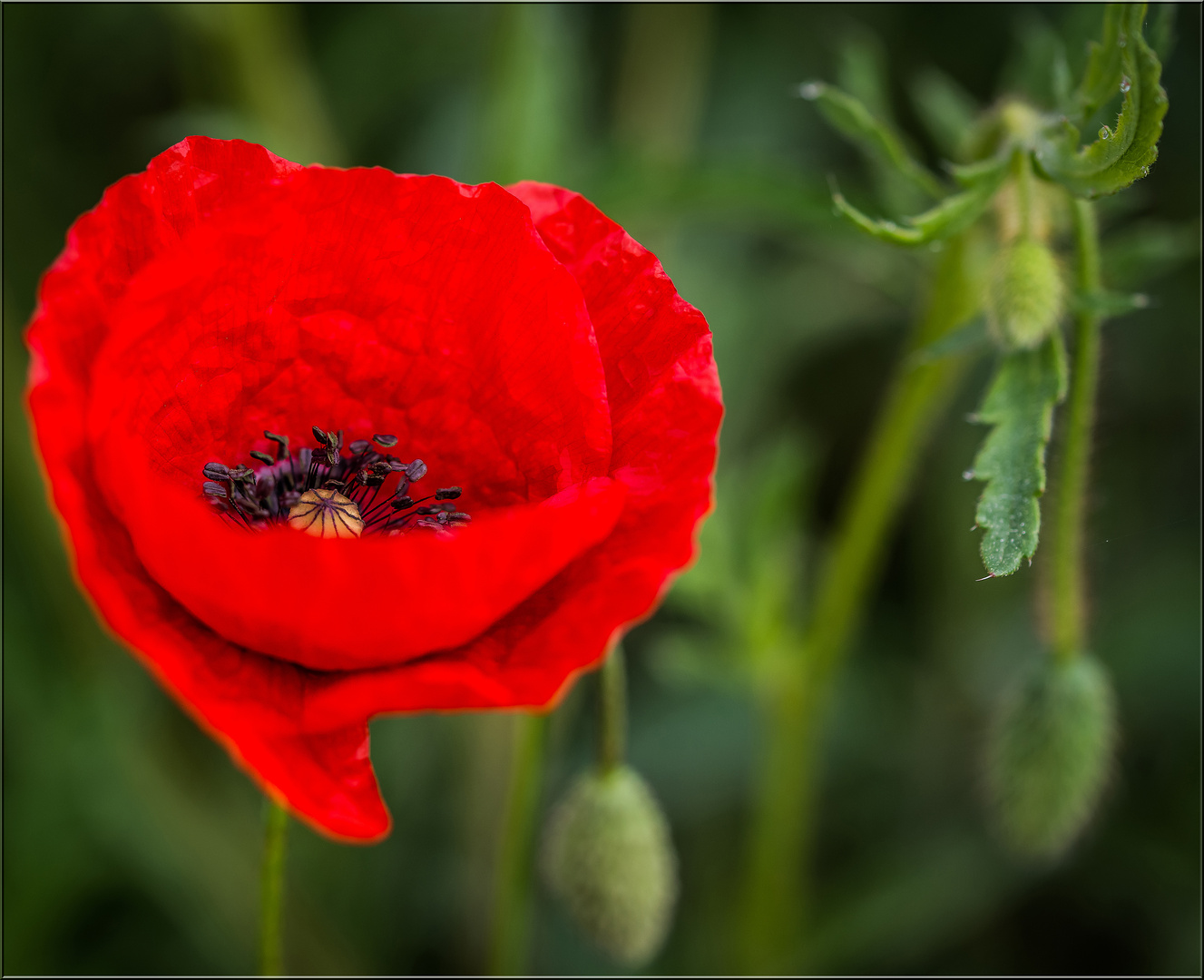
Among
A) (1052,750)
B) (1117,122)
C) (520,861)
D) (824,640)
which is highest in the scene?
(1117,122)

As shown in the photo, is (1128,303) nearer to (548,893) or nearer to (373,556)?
(373,556)

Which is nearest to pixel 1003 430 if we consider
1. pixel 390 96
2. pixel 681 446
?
pixel 681 446

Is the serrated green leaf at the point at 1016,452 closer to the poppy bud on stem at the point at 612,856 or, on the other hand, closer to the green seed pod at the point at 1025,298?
the green seed pod at the point at 1025,298

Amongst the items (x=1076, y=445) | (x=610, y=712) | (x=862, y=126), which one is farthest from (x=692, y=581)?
(x=862, y=126)

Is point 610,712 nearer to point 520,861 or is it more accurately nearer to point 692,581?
point 520,861

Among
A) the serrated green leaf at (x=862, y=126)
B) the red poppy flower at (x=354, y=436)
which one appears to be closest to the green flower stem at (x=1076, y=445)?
the serrated green leaf at (x=862, y=126)

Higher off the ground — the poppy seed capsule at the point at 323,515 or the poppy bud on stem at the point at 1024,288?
the poppy bud on stem at the point at 1024,288

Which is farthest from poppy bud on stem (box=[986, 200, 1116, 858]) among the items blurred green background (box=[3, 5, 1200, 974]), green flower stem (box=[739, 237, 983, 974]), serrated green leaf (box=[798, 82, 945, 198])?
blurred green background (box=[3, 5, 1200, 974])
